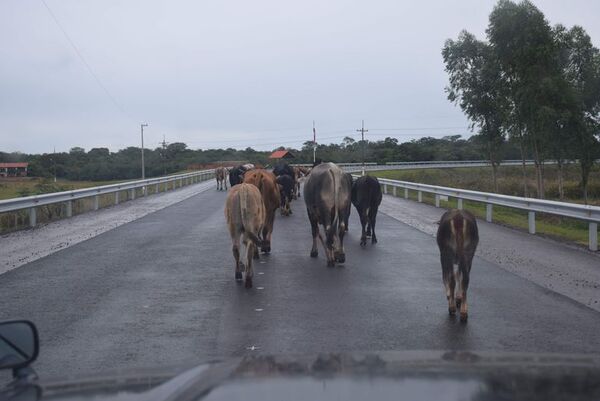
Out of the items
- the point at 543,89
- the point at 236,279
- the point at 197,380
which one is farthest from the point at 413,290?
the point at 543,89

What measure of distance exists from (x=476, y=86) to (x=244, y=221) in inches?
1848

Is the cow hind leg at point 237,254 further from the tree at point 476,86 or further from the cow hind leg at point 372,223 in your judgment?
the tree at point 476,86

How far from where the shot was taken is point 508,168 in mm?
90250

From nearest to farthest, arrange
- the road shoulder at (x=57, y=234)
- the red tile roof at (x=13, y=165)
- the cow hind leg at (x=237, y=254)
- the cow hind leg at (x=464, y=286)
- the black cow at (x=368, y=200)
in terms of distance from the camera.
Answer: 1. the cow hind leg at (x=464, y=286)
2. the cow hind leg at (x=237, y=254)
3. the road shoulder at (x=57, y=234)
4. the black cow at (x=368, y=200)
5. the red tile roof at (x=13, y=165)

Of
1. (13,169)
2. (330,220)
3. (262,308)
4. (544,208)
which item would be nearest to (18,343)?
(262,308)

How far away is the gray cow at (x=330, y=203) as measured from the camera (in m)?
12.2

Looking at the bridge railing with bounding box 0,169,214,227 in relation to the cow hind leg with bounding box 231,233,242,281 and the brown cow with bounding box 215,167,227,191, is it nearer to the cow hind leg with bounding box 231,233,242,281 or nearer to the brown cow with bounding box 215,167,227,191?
the brown cow with bounding box 215,167,227,191

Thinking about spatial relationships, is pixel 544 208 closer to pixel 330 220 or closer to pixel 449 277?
pixel 330 220

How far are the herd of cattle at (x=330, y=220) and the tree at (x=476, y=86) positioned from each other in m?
39.4

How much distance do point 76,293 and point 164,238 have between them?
645cm

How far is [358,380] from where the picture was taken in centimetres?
353

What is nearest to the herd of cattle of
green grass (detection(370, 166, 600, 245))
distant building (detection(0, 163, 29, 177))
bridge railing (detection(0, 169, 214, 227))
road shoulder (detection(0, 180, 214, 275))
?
road shoulder (detection(0, 180, 214, 275))

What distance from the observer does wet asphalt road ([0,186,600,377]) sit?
22.1 feet

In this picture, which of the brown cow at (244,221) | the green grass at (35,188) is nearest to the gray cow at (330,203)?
the brown cow at (244,221)
